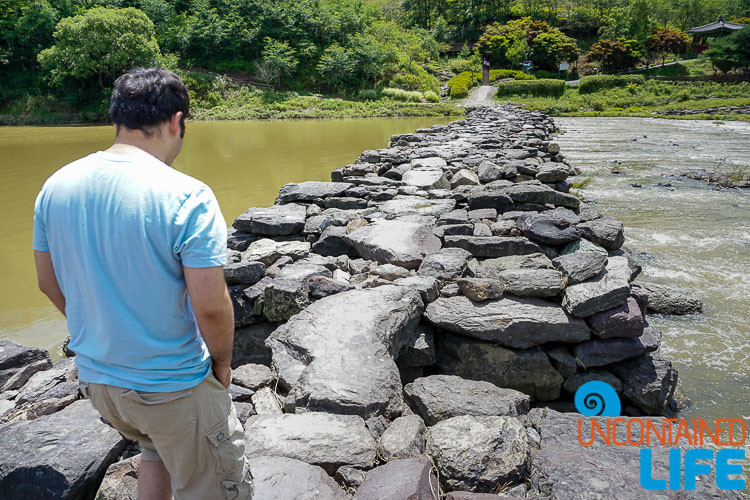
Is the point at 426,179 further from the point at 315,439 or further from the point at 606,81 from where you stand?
the point at 606,81

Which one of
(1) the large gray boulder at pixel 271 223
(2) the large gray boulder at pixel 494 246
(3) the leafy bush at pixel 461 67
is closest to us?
(2) the large gray boulder at pixel 494 246

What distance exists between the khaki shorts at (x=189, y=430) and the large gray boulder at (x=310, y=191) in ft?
14.4

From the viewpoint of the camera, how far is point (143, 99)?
139cm

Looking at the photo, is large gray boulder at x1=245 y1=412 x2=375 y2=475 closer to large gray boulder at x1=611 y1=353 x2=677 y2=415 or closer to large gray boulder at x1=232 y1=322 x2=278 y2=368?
large gray boulder at x1=232 y1=322 x2=278 y2=368

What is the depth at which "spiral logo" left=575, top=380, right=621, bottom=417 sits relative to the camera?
317 centimetres

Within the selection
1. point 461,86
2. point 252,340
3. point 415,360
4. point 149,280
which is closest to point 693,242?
point 415,360

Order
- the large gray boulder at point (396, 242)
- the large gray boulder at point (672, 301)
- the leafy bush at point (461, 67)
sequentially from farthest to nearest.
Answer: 1. the leafy bush at point (461, 67)
2. the large gray boulder at point (672, 301)
3. the large gray boulder at point (396, 242)

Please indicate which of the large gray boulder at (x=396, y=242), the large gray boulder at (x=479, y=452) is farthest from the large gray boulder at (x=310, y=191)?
the large gray boulder at (x=479, y=452)

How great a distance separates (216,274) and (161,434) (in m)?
0.54

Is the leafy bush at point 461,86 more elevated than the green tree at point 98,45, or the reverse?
the green tree at point 98,45

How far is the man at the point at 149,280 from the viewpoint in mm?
1307

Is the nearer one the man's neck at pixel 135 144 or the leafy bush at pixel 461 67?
the man's neck at pixel 135 144

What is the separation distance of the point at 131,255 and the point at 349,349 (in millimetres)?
1648

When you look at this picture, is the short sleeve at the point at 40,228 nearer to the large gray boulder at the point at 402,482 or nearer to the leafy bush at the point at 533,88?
the large gray boulder at the point at 402,482
